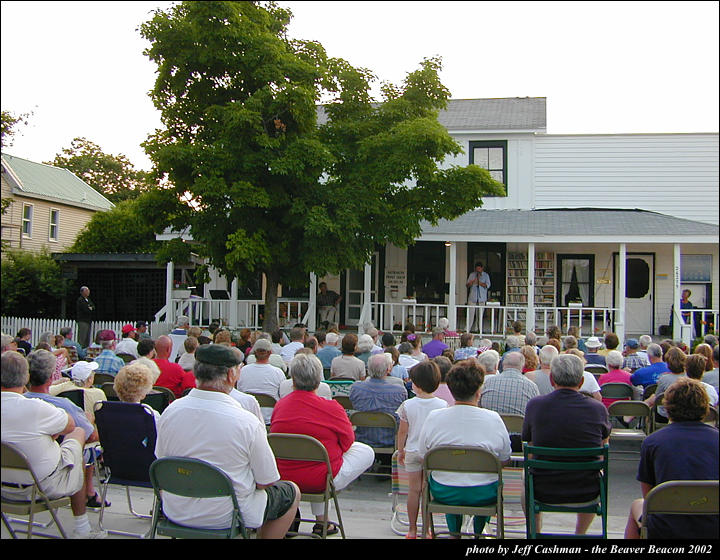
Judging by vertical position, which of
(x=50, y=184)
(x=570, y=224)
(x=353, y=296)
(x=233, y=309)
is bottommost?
(x=233, y=309)

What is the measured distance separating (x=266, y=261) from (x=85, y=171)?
129ft

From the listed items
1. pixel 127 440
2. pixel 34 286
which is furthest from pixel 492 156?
pixel 127 440

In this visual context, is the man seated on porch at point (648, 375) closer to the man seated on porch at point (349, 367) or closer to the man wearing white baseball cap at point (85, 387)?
the man seated on porch at point (349, 367)

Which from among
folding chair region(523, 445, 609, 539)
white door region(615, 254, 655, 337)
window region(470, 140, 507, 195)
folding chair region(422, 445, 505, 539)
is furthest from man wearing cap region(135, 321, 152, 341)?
white door region(615, 254, 655, 337)

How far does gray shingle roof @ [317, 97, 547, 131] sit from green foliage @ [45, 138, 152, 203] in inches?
1207

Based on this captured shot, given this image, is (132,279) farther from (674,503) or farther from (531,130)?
(674,503)

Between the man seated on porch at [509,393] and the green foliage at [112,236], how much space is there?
21378mm

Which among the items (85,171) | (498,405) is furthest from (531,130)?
(85,171)

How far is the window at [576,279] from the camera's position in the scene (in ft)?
60.5

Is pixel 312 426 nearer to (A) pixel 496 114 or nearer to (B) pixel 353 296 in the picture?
(B) pixel 353 296

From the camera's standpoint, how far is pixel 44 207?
2623 cm

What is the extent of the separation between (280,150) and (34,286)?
12.6m

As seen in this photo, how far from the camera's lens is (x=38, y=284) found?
68.9 feet

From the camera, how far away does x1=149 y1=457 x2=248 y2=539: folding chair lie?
12.0ft
